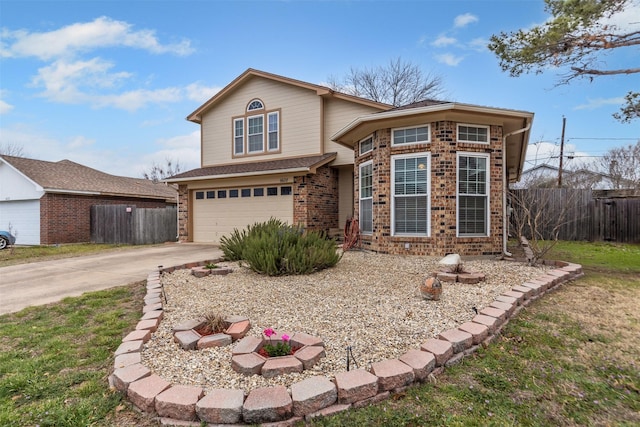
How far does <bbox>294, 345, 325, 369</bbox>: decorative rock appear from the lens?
7.79ft

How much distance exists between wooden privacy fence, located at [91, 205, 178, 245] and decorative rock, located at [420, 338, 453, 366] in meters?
13.7

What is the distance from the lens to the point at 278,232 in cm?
609

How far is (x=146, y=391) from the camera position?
2.06 metres

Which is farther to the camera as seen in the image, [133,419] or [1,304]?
[1,304]

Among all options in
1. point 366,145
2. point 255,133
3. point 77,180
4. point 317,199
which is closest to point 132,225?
point 77,180

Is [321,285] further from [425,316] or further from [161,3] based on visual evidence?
[161,3]

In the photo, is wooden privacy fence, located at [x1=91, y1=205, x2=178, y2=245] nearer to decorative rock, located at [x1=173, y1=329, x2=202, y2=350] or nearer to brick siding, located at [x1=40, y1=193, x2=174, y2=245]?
brick siding, located at [x1=40, y1=193, x2=174, y2=245]

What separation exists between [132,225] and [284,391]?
13.8 meters

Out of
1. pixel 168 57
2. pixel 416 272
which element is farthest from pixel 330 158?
pixel 168 57

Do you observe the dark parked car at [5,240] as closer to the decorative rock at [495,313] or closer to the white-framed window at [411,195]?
the white-framed window at [411,195]

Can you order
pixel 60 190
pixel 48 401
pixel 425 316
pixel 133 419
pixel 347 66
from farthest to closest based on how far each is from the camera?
1. pixel 347 66
2. pixel 60 190
3. pixel 425 316
4. pixel 48 401
5. pixel 133 419

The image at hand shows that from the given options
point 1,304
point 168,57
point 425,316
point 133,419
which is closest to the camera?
point 133,419

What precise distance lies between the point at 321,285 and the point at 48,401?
326 cm

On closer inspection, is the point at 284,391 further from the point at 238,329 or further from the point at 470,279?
the point at 470,279
